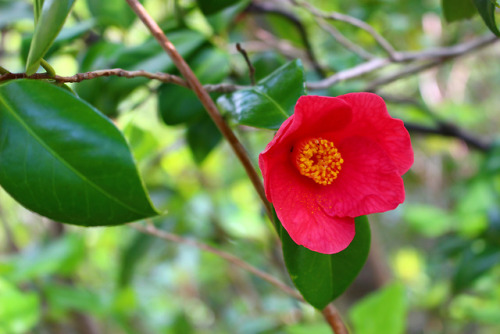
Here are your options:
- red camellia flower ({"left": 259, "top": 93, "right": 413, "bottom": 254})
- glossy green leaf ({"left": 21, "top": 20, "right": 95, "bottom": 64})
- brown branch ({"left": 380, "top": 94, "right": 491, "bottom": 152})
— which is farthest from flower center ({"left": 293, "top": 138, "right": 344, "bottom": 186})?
brown branch ({"left": 380, "top": 94, "right": 491, "bottom": 152})

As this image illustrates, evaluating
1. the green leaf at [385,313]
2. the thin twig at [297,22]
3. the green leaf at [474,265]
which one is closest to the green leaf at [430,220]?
the green leaf at [474,265]

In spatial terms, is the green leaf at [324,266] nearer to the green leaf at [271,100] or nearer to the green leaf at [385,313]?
the green leaf at [271,100]

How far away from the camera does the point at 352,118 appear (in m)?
0.42

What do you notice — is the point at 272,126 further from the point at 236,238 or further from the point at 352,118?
the point at 236,238

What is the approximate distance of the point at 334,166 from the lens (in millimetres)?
446

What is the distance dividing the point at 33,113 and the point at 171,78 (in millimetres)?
134

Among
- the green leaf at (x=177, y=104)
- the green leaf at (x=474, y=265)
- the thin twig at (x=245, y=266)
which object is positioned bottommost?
the green leaf at (x=474, y=265)

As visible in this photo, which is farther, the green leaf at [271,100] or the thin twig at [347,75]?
the thin twig at [347,75]

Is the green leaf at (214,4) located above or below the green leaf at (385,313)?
above

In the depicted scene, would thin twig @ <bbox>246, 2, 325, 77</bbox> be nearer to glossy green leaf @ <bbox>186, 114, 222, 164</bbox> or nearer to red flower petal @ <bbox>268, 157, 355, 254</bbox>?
glossy green leaf @ <bbox>186, 114, 222, 164</bbox>

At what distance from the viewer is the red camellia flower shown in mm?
378

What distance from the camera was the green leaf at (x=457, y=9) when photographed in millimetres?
559

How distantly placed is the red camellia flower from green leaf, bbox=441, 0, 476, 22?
0.84 ft

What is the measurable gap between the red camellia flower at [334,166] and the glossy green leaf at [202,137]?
31 cm
